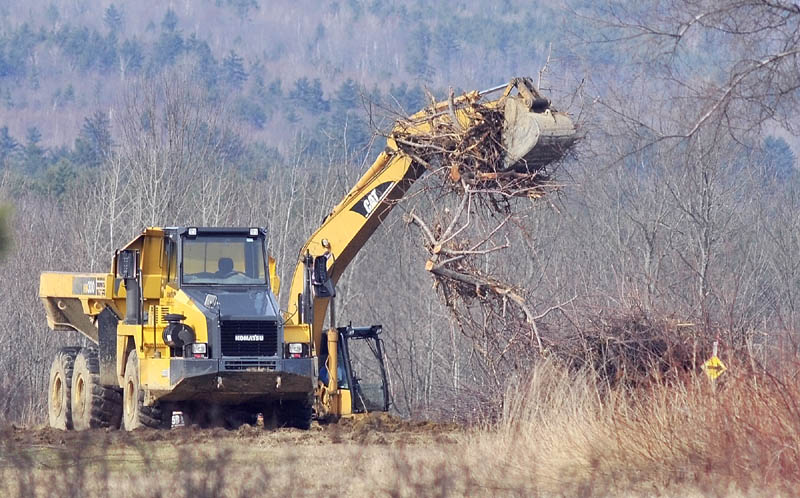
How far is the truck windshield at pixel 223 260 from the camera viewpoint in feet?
58.7

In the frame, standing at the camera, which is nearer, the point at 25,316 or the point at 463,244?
the point at 463,244

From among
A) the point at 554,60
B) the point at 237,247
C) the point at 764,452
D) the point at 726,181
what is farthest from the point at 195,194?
the point at 764,452

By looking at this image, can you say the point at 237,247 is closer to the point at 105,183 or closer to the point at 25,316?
the point at 25,316

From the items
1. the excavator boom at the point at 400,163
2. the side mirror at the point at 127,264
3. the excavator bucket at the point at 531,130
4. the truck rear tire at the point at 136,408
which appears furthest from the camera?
the side mirror at the point at 127,264

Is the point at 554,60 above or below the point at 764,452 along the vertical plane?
above

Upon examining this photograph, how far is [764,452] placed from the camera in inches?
435

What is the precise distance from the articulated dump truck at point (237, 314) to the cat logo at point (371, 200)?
18mm

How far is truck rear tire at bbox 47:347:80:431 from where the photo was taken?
20484mm

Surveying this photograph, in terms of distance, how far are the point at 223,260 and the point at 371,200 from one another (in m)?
2.13

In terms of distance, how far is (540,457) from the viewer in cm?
1273

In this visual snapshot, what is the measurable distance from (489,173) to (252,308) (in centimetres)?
350

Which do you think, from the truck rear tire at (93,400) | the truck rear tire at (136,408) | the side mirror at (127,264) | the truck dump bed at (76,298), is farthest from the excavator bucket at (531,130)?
the truck rear tire at (93,400)

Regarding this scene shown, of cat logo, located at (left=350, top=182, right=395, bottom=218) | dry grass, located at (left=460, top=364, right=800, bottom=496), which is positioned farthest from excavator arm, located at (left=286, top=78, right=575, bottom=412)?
dry grass, located at (left=460, top=364, right=800, bottom=496)

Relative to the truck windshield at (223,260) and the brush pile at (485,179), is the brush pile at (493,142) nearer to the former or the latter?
the brush pile at (485,179)
